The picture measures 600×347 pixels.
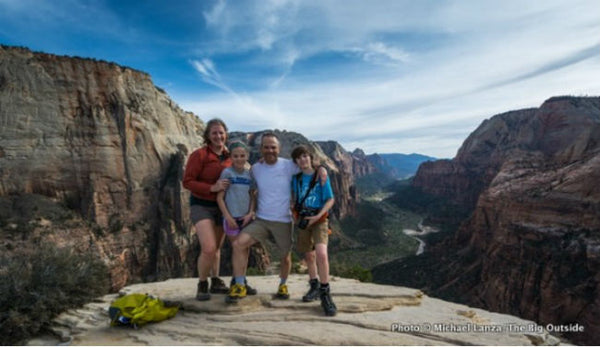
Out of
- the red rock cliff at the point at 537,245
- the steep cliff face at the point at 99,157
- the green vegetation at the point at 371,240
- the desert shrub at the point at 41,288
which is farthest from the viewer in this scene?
the green vegetation at the point at 371,240

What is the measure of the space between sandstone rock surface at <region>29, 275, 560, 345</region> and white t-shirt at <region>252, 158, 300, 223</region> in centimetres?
170

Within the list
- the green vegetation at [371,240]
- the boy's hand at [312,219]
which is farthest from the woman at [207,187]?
the green vegetation at [371,240]

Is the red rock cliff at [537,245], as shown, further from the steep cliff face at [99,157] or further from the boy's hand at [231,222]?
the steep cliff face at [99,157]

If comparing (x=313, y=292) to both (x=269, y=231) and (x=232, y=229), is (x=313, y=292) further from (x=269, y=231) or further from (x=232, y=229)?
(x=232, y=229)

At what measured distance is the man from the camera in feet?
18.7

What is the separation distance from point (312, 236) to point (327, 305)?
121 cm

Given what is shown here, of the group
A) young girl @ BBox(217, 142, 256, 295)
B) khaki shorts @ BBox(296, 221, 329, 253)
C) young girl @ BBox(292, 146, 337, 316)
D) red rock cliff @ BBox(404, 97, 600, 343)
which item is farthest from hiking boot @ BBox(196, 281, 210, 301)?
red rock cliff @ BBox(404, 97, 600, 343)

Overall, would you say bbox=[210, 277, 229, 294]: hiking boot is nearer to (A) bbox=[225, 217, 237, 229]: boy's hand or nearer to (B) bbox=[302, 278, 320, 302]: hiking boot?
(B) bbox=[302, 278, 320, 302]: hiking boot

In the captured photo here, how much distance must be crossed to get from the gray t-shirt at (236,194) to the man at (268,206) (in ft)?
0.75

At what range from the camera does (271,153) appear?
5.70 metres

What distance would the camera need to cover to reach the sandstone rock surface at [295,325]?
4988 mm

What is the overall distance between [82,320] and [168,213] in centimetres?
3229

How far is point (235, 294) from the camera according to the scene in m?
5.82

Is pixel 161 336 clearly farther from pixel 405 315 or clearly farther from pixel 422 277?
pixel 422 277
